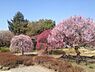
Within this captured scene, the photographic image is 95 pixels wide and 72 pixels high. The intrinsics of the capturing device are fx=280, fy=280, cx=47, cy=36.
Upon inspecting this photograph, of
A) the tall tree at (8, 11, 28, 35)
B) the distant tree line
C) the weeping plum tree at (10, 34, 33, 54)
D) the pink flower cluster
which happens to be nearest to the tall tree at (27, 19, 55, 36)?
the distant tree line

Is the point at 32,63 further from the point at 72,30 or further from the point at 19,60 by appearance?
the point at 72,30

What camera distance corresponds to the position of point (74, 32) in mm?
26266

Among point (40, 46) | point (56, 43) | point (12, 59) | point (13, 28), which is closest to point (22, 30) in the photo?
point (13, 28)

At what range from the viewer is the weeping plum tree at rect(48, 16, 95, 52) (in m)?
26.3

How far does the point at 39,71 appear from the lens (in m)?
15.4

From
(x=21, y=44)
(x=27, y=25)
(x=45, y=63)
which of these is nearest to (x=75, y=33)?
(x=45, y=63)

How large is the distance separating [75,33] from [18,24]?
60.5 meters

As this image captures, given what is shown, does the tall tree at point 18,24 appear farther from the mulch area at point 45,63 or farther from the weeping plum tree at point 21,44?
the mulch area at point 45,63

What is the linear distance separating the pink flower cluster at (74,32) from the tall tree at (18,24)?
5094 cm

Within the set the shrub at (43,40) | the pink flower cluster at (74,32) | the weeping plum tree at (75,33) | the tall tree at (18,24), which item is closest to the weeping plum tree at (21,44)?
the shrub at (43,40)

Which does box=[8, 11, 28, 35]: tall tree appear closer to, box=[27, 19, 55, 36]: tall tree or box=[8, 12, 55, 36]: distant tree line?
box=[8, 12, 55, 36]: distant tree line

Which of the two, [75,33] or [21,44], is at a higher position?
[75,33]

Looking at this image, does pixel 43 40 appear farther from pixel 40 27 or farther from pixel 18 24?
pixel 18 24

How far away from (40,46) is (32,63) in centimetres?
2525
